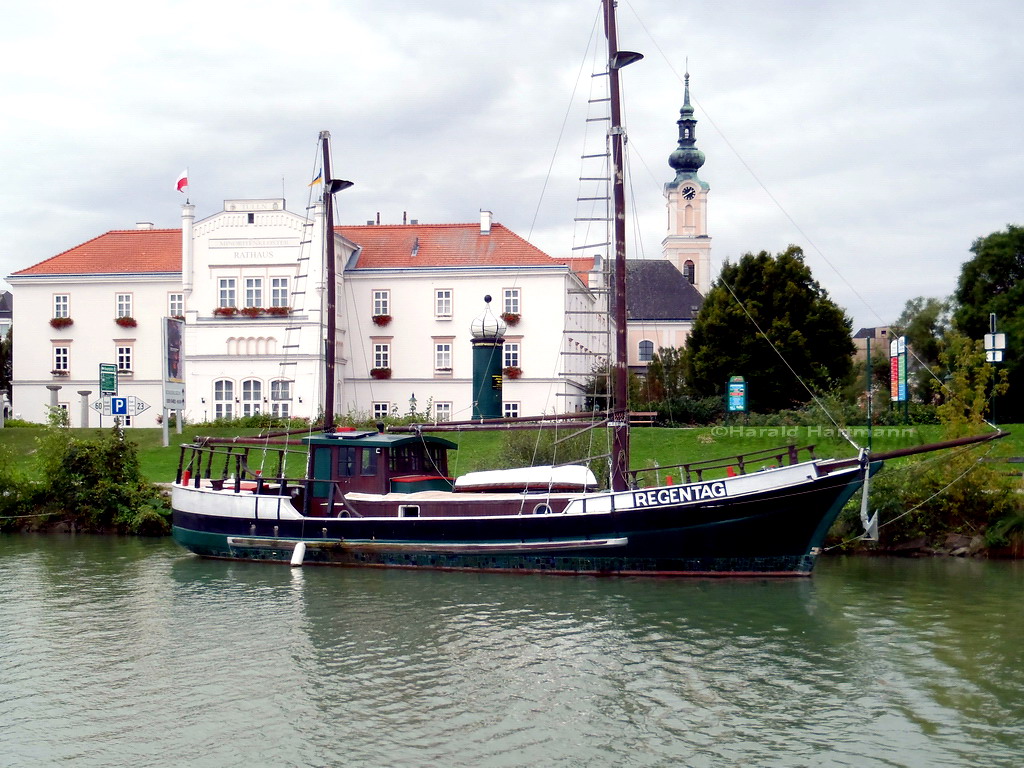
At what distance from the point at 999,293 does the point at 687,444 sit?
22.5m

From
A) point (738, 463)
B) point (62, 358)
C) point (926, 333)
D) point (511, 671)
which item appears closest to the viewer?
point (511, 671)

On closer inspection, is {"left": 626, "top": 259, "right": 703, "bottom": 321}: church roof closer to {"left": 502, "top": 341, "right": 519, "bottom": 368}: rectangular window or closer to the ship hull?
{"left": 502, "top": 341, "right": 519, "bottom": 368}: rectangular window

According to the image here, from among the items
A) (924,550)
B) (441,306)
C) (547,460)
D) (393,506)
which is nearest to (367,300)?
(441,306)

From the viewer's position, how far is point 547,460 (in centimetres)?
3044

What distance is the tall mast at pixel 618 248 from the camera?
2523 centimetres

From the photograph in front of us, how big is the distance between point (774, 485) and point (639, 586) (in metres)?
3.68

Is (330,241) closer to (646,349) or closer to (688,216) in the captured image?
(646,349)

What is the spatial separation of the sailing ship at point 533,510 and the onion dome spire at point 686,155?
7805cm

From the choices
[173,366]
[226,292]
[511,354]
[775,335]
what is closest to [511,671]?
[173,366]

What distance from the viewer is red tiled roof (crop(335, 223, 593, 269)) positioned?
55.7m

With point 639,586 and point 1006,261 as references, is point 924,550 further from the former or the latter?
point 1006,261

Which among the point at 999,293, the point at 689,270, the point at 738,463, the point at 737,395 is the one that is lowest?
the point at 738,463

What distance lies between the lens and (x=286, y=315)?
5384 centimetres

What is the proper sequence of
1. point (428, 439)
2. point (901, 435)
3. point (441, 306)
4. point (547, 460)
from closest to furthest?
point (428, 439) → point (547, 460) → point (901, 435) → point (441, 306)
